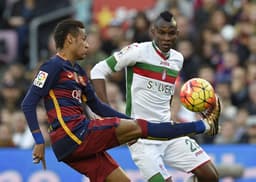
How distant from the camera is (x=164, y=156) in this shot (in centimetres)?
1229

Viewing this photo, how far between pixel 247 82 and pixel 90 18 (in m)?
4.41

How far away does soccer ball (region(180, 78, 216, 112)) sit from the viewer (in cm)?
1144

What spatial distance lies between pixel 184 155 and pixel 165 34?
1.33m

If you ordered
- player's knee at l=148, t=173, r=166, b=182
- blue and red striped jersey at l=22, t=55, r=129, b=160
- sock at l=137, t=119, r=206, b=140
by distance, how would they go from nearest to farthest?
sock at l=137, t=119, r=206, b=140, blue and red striped jersey at l=22, t=55, r=129, b=160, player's knee at l=148, t=173, r=166, b=182

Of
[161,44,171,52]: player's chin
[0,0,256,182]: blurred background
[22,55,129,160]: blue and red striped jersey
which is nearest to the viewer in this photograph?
[22,55,129,160]: blue and red striped jersey

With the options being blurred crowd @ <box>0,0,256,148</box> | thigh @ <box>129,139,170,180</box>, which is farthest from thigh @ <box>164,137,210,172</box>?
blurred crowd @ <box>0,0,256,148</box>

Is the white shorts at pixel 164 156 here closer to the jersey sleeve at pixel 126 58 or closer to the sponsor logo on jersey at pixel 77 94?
the jersey sleeve at pixel 126 58

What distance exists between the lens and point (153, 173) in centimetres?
1198

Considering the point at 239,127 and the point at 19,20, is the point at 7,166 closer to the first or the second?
the point at 239,127

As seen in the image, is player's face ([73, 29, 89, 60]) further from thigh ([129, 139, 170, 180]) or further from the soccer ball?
thigh ([129, 139, 170, 180])

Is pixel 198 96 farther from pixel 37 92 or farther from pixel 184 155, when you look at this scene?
pixel 37 92

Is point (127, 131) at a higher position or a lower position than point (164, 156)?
higher

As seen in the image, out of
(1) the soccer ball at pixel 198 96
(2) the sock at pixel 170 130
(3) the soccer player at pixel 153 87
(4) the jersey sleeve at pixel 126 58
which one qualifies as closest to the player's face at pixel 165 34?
(3) the soccer player at pixel 153 87

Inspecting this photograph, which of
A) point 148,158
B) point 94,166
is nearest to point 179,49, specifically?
point 148,158
